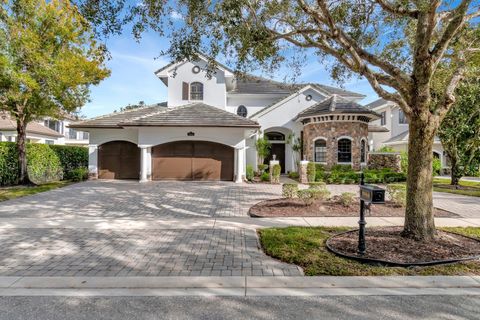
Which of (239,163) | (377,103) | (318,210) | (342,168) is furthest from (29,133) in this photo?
(377,103)

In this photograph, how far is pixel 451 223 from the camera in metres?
7.81

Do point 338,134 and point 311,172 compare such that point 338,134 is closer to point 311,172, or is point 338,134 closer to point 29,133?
point 311,172

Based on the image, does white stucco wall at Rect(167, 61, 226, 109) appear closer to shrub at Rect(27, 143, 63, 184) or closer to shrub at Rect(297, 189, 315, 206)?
shrub at Rect(27, 143, 63, 184)

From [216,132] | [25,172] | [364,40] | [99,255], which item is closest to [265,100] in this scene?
[216,132]

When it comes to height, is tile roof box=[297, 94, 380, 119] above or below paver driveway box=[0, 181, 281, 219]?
above

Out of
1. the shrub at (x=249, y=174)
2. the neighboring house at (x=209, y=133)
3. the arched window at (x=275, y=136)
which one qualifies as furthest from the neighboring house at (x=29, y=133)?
the arched window at (x=275, y=136)

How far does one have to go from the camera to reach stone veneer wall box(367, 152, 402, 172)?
19828 millimetres

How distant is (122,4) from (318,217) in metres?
7.81

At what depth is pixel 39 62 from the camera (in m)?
13.8

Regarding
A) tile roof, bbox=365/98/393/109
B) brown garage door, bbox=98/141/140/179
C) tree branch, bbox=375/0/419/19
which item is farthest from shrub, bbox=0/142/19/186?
tile roof, bbox=365/98/393/109

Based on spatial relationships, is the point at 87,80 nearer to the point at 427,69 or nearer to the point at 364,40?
the point at 364,40

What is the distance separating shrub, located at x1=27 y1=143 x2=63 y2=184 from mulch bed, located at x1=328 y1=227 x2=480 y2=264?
18.2 m

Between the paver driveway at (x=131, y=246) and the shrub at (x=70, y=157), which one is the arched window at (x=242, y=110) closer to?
the shrub at (x=70, y=157)

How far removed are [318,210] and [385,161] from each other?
13468 mm
